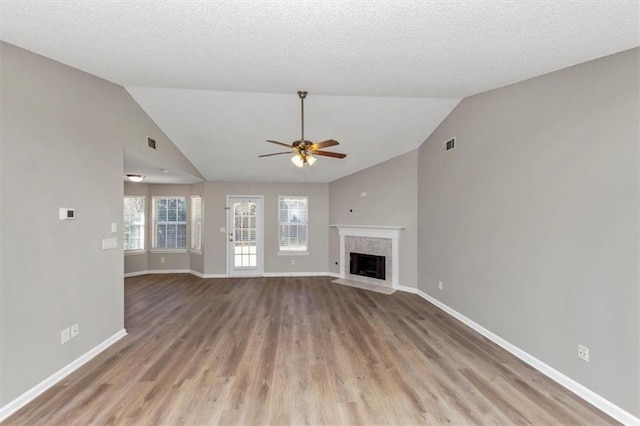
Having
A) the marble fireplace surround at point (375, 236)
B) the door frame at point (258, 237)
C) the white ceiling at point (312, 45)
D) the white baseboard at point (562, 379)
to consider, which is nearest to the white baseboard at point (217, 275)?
the door frame at point (258, 237)

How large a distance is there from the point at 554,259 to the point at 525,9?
213 centimetres

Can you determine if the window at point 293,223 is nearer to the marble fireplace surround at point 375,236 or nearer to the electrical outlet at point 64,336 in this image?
the marble fireplace surround at point 375,236

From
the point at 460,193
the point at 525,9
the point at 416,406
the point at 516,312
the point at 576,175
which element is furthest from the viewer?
the point at 460,193

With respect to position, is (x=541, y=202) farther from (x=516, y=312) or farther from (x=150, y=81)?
(x=150, y=81)

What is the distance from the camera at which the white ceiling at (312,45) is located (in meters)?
1.72

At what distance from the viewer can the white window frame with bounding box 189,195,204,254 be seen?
21.6 feet

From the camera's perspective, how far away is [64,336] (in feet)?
8.15

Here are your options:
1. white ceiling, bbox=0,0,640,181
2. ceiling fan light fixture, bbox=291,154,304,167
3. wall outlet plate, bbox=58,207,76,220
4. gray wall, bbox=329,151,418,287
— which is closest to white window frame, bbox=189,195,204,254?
white ceiling, bbox=0,0,640,181

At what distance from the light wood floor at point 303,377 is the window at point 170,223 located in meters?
3.01

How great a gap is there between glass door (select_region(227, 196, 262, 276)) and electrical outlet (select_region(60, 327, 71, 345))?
156 inches

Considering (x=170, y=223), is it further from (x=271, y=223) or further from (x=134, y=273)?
(x=271, y=223)

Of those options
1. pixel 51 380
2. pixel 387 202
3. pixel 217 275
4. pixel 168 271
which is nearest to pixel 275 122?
pixel 387 202

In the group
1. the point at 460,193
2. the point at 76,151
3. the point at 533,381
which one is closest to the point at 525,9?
the point at 460,193

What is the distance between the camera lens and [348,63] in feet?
8.00
